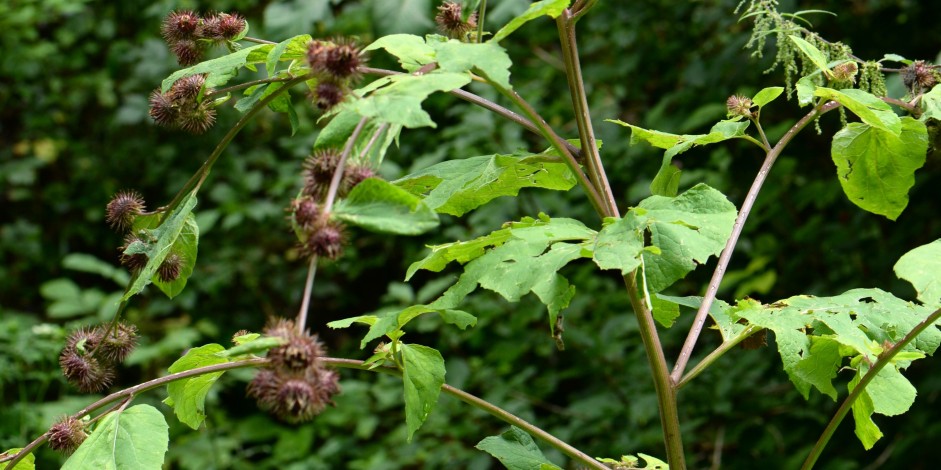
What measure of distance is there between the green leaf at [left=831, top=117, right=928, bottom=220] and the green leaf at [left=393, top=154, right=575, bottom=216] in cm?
44

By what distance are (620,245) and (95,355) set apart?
0.73 metres

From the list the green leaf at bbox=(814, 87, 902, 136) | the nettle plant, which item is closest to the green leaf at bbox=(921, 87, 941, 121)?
the nettle plant

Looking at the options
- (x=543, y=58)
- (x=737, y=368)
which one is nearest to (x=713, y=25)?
(x=543, y=58)

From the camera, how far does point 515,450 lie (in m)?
1.56

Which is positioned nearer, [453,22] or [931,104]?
[453,22]

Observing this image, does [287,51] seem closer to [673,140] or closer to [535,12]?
[535,12]

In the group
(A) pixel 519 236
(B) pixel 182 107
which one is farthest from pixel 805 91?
(B) pixel 182 107

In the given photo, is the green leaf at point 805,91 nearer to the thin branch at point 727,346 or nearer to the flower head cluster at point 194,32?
the thin branch at point 727,346

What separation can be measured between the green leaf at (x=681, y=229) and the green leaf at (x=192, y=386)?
25.6 inches

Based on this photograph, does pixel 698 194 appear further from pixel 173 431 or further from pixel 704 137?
pixel 173 431

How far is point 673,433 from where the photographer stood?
1384 mm

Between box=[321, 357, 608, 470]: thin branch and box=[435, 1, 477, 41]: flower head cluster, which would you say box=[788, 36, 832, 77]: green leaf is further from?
box=[321, 357, 608, 470]: thin branch

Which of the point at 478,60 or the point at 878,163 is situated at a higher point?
the point at 478,60

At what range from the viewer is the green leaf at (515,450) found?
1525 millimetres
